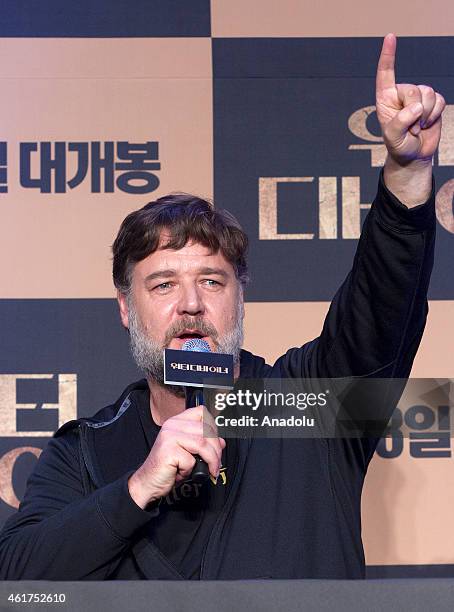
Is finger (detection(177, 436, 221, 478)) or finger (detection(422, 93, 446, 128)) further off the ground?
finger (detection(422, 93, 446, 128))

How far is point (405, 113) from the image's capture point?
1224 millimetres

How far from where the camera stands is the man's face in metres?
1.59

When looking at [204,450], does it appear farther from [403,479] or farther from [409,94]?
[403,479]

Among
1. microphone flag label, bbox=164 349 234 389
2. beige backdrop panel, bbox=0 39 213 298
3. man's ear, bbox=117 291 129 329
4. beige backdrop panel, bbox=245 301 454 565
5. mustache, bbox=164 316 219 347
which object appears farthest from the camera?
beige backdrop panel, bbox=0 39 213 298

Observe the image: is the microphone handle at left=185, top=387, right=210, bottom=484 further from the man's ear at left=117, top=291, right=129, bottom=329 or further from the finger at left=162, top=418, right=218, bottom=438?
the man's ear at left=117, top=291, right=129, bottom=329

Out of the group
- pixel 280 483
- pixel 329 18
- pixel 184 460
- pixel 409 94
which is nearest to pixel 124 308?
pixel 280 483

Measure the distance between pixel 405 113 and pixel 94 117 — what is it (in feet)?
4.18

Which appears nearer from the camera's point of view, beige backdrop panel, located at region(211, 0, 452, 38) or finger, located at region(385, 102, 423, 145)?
finger, located at region(385, 102, 423, 145)

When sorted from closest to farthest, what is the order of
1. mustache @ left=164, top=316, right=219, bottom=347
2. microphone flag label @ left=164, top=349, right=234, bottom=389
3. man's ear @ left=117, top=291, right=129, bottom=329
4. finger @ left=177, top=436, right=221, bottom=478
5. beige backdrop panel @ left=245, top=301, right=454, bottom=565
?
1. finger @ left=177, top=436, right=221, bottom=478
2. microphone flag label @ left=164, top=349, right=234, bottom=389
3. mustache @ left=164, top=316, right=219, bottom=347
4. man's ear @ left=117, top=291, right=129, bottom=329
5. beige backdrop panel @ left=245, top=301, right=454, bottom=565

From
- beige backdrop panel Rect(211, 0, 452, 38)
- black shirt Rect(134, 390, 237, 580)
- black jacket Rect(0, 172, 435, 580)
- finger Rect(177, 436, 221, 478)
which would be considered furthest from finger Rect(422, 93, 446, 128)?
beige backdrop panel Rect(211, 0, 452, 38)

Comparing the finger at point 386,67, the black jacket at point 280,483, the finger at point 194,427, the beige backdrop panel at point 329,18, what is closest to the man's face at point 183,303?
the black jacket at point 280,483

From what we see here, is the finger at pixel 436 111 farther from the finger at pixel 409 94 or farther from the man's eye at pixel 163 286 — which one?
the man's eye at pixel 163 286

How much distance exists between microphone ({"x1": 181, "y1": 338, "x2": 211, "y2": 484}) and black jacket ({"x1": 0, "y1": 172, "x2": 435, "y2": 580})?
0.14 metres

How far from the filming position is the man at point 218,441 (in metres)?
1.29
